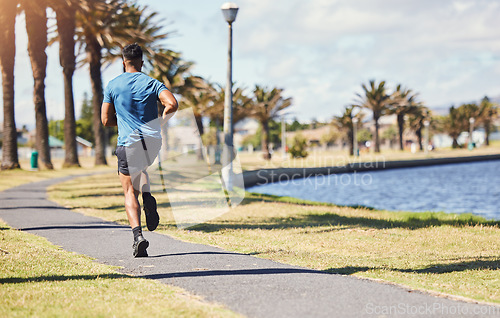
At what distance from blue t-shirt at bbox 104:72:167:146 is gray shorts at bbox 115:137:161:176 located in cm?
5

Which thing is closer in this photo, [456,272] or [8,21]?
[456,272]

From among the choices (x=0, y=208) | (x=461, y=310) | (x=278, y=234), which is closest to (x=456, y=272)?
(x=461, y=310)

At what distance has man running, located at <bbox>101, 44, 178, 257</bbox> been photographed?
19.4 feet

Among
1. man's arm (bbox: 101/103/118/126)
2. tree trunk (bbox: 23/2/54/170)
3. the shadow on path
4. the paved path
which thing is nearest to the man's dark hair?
man's arm (bbox: 101/103/118/126)

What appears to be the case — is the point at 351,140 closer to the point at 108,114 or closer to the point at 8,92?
the point at 8,92

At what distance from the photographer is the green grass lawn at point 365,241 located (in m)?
5.79

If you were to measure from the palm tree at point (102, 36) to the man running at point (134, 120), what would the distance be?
2440cm

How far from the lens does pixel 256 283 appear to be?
16.4 feet

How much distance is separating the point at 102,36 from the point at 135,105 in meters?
30.6

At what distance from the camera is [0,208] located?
12266 mm

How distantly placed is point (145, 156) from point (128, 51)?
1.14 metres

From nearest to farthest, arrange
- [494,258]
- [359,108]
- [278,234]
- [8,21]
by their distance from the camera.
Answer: [494,258]
[278,234]
[8,21]
[359,108]

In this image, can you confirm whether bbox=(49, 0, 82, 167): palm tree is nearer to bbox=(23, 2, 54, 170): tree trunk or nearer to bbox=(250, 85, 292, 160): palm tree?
bbox=(23, 2, 54, 170): tree trunk

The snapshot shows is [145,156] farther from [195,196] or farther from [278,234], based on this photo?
[195,196]
